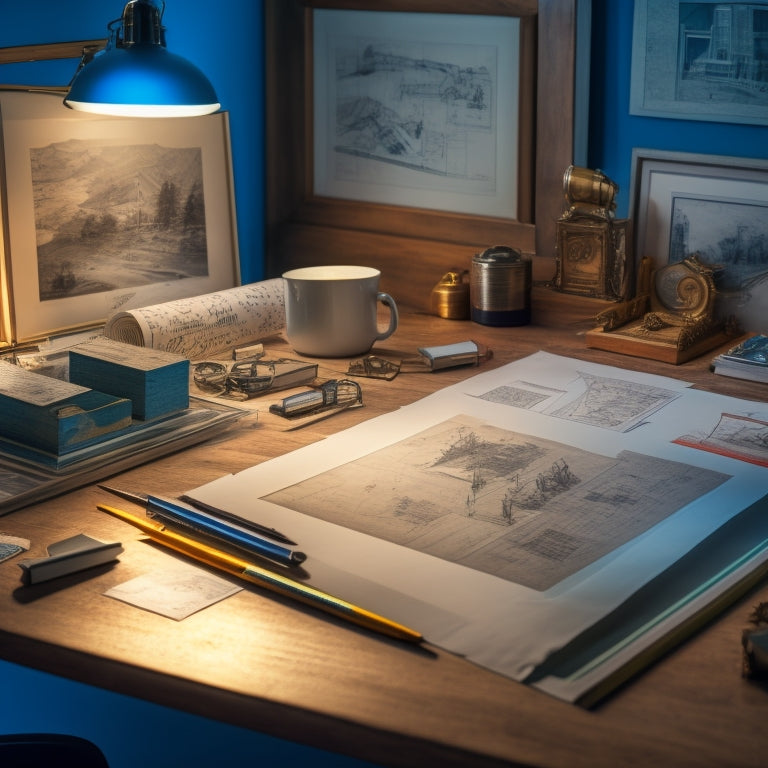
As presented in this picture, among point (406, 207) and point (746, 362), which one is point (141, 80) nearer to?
point (406, 207)

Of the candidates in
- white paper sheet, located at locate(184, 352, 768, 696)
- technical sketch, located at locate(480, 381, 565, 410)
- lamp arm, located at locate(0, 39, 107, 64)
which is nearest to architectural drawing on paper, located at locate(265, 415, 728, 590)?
white paper sheet, located at locate(184, 352, 768, 696)

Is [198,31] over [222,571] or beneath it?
over

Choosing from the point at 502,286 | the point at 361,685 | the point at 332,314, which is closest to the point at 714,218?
the point at 502,286

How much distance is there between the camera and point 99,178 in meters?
1.51

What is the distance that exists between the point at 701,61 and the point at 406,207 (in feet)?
1.67

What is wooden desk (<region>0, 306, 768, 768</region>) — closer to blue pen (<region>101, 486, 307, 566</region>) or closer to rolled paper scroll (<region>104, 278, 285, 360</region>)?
blue pen (<region>101, 486, 307, 566</region>)

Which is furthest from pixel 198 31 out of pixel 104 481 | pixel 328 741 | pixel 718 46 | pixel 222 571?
pixel 328 741

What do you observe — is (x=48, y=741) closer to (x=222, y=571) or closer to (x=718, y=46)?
(x=222, y=571)

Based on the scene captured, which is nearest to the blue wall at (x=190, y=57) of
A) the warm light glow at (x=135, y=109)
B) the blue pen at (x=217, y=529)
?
the warm light glow at (x=135, y=109)

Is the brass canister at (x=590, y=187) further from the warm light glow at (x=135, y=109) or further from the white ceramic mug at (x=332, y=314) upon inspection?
the warm light glow at (x=135, y=109)

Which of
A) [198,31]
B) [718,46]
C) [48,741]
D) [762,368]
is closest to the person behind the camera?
[48,741]

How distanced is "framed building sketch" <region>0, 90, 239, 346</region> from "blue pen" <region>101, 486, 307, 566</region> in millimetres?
556

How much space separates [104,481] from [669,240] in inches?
34.4

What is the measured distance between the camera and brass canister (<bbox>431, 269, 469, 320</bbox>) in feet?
5.32
